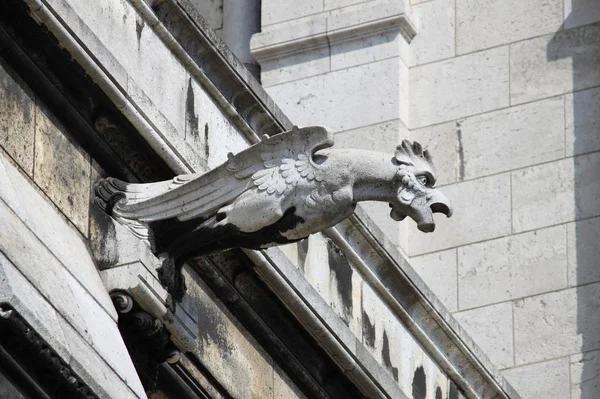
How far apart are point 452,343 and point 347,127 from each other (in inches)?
157

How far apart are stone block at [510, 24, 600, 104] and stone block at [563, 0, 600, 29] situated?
0.15ft

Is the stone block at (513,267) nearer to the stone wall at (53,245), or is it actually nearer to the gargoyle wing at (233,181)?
the gargoyle wing at (233,181)

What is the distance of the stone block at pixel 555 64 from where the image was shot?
1912 centimetres

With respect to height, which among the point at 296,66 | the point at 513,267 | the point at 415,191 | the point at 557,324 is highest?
the point at 296,66

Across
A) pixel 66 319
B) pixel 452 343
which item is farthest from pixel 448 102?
pixel 66 319

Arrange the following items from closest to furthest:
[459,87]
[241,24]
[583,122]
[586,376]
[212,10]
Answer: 1. [586,376]
2. [583,122]
3. [459,87]
4. [241,24]
5. [212,10]

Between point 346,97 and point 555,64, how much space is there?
1.50m

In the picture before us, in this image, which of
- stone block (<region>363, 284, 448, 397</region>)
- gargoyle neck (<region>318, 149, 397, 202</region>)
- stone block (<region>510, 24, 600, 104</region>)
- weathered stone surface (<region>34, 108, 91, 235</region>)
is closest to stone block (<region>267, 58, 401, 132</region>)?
stone block (<region>510, 24, 600, 104</region>)

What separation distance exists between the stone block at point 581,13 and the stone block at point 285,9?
6.00 ft

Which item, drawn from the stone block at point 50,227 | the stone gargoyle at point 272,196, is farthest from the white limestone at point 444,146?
the stone block at point 50,227

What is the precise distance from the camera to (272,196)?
12602 millimetres

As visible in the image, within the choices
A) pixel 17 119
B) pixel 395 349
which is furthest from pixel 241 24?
pixel 17 119

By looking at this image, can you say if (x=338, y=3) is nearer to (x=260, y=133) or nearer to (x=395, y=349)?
(x=395, y=349)

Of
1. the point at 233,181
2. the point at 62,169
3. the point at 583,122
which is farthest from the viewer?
the point at 583,122
